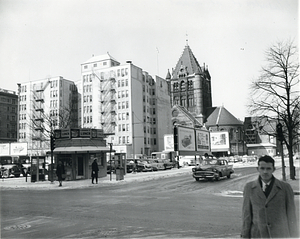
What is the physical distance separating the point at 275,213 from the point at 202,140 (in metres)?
56.3

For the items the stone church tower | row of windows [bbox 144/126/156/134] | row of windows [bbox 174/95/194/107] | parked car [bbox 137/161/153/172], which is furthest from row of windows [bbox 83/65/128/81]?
row of windows [bbox 174/95/194/107]

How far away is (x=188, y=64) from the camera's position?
415ft

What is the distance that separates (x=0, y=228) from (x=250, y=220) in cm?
708

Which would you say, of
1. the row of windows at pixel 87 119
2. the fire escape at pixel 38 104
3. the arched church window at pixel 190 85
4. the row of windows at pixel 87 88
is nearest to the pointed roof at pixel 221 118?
the arched church window at pixel 190 85

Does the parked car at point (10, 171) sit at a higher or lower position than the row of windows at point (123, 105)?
lower

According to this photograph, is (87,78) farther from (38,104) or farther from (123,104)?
(38,104)

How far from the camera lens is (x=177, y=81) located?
420 ft

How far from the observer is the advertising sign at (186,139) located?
48.4m

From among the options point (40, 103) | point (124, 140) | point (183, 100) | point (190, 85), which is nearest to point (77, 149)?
point (124, 140)

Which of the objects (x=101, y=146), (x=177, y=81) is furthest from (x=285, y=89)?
(x=177, y=81)

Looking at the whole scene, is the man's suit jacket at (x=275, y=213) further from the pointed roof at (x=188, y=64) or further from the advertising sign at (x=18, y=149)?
the pointed roof at (x=188, y=64)

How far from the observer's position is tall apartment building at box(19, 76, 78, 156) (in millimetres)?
87625

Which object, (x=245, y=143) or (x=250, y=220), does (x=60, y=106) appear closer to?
(x=245, y=143)

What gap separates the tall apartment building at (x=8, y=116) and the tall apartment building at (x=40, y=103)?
7.34ft
